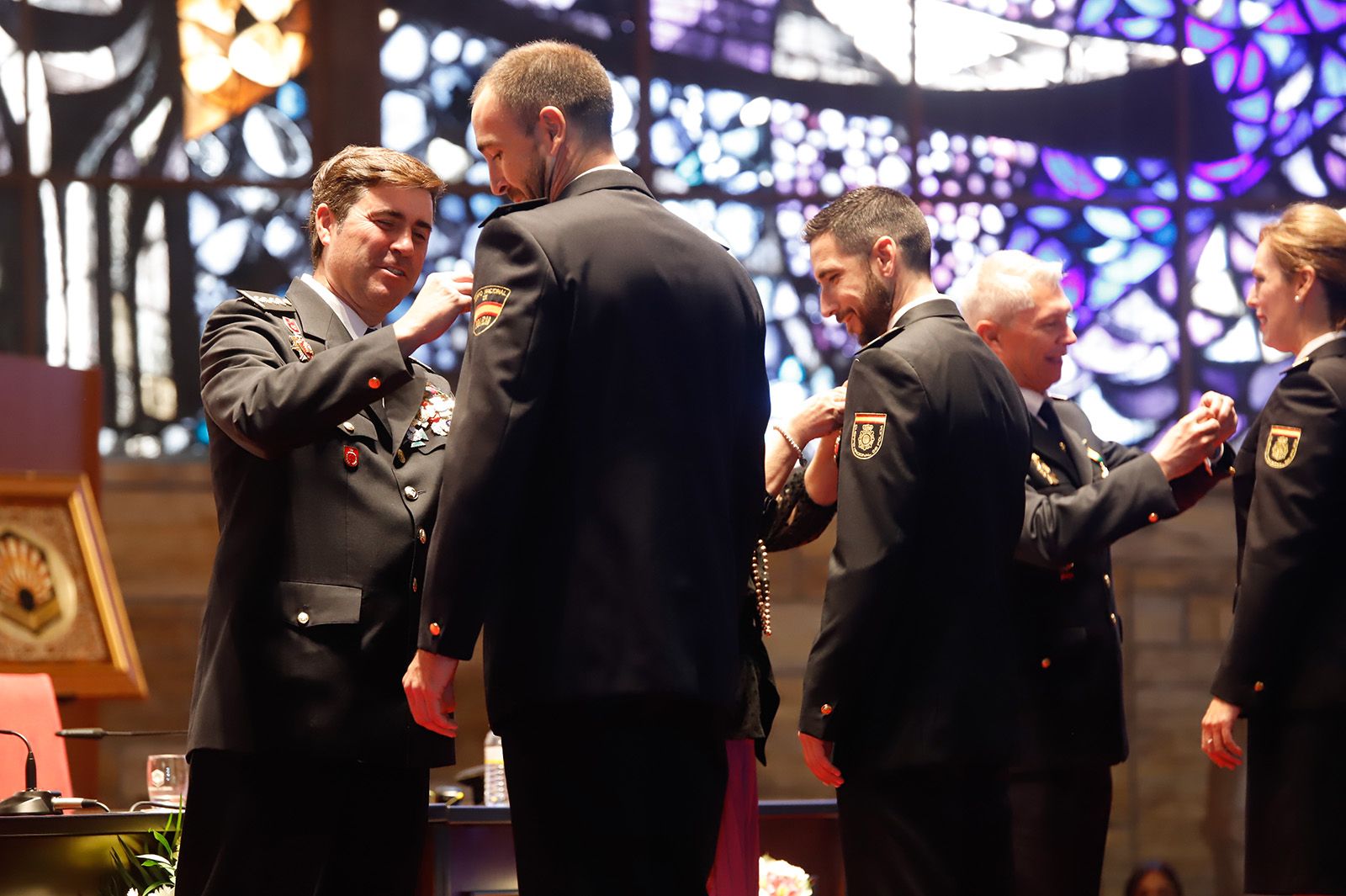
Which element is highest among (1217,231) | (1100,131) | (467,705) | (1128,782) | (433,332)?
(1100,131)

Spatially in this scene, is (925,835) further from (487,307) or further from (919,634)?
(487,307)

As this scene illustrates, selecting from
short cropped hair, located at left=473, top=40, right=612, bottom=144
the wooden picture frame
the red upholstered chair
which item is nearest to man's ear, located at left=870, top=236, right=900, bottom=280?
short cropped hair, located at left=473, top=40, right=612, bottom=144

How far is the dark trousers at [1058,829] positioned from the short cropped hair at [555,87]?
1.49 metres

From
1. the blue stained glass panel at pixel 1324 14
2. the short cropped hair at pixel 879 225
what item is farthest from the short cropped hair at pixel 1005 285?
the blue stained glass panel at pixel 1324 14

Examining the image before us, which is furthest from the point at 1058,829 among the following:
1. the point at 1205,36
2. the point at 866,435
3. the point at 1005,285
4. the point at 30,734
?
the point at 1205,36

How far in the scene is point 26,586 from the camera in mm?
4934

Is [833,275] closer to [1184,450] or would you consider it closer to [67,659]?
[1184,450]

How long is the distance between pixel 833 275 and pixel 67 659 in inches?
124

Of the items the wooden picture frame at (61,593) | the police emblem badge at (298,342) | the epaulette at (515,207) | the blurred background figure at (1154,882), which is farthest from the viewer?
the blurred background figure at (1154,882)

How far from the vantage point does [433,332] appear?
7.29ft

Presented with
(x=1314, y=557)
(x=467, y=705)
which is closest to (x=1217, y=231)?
(x=467, y=705)

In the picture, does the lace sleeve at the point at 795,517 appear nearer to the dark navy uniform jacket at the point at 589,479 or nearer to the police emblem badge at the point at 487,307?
the dark navy uniform jacket at the point at 589,479

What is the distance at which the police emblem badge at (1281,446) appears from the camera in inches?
113

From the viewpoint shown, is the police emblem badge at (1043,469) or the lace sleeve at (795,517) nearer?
the lace sleeve at (795,517)
